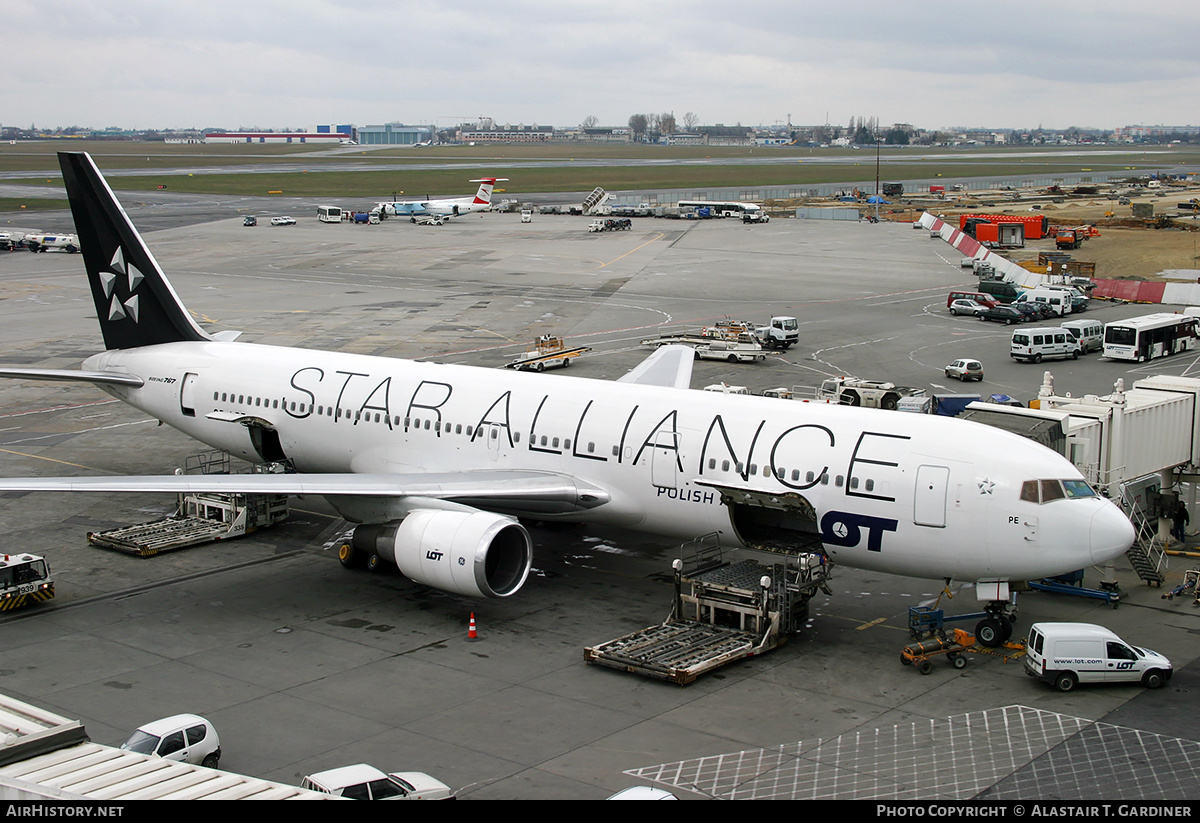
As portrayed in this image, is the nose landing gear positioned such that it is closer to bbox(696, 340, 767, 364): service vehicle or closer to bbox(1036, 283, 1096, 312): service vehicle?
bbox(696, 340, 767, 364): service vehicle

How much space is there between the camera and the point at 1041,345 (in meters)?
62.5

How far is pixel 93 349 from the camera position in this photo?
64438 mm

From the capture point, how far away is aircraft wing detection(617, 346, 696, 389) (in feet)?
133

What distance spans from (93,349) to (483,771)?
53079 mm

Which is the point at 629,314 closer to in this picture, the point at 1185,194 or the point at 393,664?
the point at 393,664

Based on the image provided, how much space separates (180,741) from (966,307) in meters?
68.8

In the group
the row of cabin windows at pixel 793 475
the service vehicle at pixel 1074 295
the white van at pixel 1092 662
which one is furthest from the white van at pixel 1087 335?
the white van at pixel 1092 662

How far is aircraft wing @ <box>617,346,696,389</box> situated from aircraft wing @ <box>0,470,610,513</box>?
10.6m

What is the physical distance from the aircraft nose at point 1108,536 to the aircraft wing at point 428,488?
39.1 ft

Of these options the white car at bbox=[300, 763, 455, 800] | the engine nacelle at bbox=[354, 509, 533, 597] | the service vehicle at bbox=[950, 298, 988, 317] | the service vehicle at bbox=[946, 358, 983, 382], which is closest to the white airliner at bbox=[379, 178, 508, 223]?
the service vehicle at bbox=[950, 298, 988, 317]

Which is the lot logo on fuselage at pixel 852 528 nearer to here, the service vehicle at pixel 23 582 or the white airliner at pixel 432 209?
the service vehicle at pixel 23 582

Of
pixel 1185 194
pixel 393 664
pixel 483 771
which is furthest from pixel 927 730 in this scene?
pixel 1185 194

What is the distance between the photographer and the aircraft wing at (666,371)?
40531 millimetres

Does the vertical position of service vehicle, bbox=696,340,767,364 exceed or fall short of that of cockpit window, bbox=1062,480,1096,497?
it falls short
